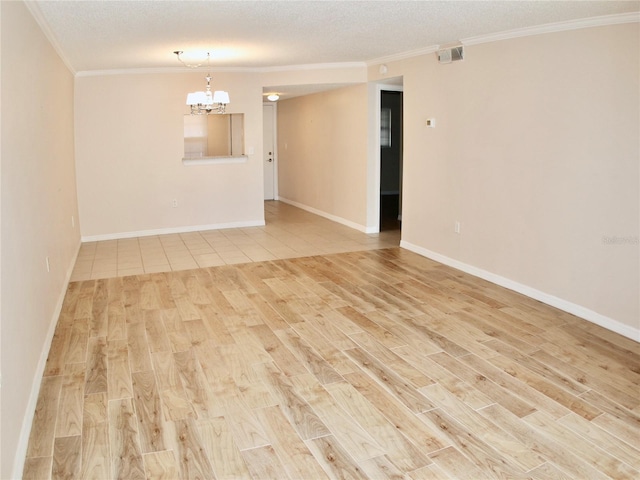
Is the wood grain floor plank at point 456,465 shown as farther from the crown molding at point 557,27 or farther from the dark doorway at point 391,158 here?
the dark doorway at point 391,158

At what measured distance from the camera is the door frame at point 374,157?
7512 mm

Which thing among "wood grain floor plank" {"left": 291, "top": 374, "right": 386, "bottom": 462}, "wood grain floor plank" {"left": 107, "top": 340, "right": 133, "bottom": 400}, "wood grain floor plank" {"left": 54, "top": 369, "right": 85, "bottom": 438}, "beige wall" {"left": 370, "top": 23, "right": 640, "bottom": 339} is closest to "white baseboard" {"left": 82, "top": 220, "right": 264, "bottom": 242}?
"beige wall" {"left": 370, "top": 23, "right": 640, "bottom": 339}

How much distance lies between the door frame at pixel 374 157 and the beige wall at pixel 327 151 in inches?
3.3

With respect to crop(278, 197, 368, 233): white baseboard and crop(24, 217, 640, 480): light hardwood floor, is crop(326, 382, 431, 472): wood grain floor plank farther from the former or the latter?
crop(278, 197, 368, 233): white baseboard

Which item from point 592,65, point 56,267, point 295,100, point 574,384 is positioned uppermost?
point 295,100

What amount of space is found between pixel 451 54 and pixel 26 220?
4295mm

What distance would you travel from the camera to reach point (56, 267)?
4598 mm

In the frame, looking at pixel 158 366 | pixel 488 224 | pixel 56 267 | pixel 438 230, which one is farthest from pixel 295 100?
pixel 158 366

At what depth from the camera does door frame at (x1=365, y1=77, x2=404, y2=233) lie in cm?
751

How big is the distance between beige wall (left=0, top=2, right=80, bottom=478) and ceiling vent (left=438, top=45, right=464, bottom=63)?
3.79 m

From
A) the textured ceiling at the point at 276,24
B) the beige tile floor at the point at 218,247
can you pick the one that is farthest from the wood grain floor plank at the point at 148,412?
the beige tile floor at the point at 218,247

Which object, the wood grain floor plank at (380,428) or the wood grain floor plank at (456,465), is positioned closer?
the wood grain floor plank at (456,465)

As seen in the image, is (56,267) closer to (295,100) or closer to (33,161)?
(33,161)

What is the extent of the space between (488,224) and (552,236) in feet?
2.62
